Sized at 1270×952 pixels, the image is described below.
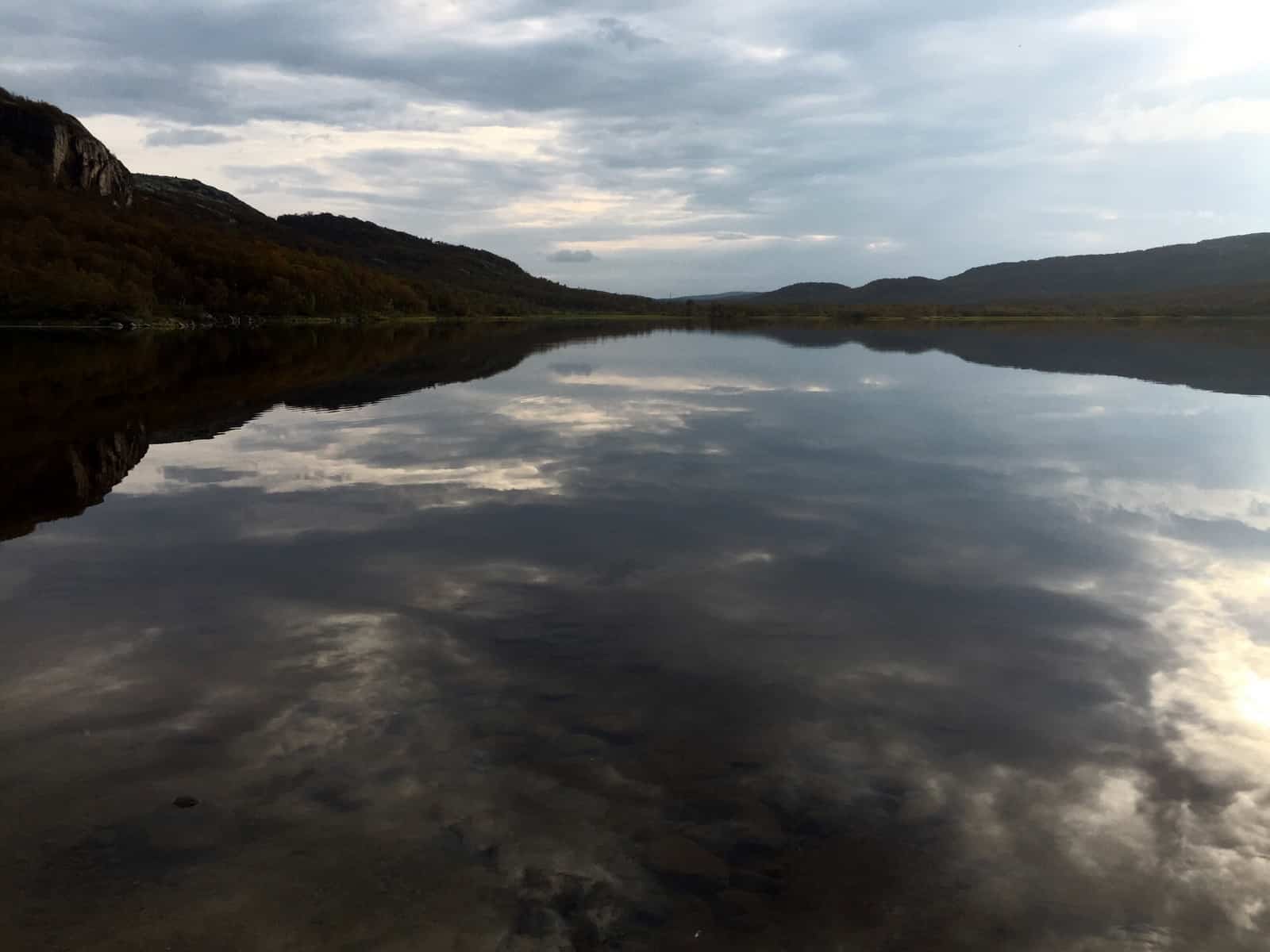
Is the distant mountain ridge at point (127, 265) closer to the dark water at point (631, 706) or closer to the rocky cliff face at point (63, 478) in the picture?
the rocky cliff face at point (63, 478)

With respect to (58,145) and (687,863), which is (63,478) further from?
(58,145)

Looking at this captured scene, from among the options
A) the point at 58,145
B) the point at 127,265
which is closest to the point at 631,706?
the point at 127,265

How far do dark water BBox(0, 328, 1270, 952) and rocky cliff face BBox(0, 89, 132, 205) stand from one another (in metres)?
180

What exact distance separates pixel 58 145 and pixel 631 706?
660 ft

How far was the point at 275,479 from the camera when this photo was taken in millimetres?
18734

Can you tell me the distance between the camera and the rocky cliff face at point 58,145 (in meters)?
160

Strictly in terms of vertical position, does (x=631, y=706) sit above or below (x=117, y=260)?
below

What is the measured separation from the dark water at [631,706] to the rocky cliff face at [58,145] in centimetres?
18005

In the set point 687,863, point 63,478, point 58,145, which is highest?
point 58,145

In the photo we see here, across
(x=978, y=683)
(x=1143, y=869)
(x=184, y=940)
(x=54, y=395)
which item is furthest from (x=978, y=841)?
(x=54, y=395)

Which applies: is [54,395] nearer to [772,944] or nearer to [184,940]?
[184,940]

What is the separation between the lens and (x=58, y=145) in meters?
163

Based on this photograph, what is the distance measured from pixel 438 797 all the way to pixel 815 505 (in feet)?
38.4

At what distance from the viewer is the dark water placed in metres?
5.36
